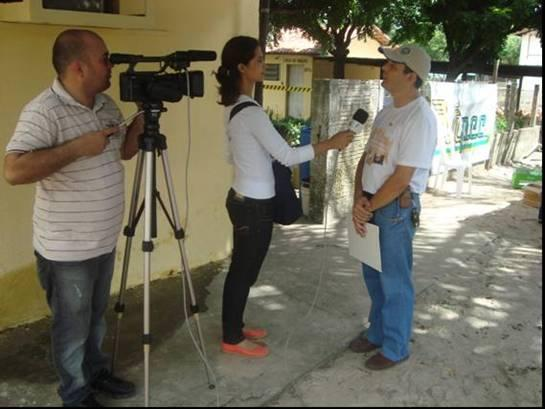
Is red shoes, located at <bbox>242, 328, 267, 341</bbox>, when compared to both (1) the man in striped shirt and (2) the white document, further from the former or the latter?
(1) the man in striped shirt

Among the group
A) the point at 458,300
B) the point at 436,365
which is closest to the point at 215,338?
the point at 436,365

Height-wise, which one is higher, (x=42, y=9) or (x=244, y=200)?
(x=42, y=9)

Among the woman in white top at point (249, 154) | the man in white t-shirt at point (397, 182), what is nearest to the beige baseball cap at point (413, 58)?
the man in white t-shirt at point (397, 182)

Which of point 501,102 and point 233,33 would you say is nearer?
point 233,33

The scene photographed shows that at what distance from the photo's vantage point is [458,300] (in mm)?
4188

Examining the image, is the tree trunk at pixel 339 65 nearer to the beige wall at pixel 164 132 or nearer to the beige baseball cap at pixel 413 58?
the beige wall at pixel 164 132

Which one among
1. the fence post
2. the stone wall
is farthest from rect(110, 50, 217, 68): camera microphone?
the fence post

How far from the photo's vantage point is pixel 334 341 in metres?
3.49

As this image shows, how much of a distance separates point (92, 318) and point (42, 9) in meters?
1.64

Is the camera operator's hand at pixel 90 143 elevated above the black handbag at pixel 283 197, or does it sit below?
above

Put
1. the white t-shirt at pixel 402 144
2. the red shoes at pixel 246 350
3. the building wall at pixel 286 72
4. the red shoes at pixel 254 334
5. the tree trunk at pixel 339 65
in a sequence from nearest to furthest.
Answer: the white t-shirt at pixel 402 144 < the red shoes at pixel 246 350 < the red shoes at pixel 254 334 < the tree trunk at pixel 339 65 < the building wall at pixel 286 72

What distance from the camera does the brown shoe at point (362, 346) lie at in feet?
11.0

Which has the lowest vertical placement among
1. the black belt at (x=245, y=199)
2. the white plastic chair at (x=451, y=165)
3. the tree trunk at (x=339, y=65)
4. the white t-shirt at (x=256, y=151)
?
the white plastic chair at (x=451, y=165)

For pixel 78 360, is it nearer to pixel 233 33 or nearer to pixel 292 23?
pixel 233 33
